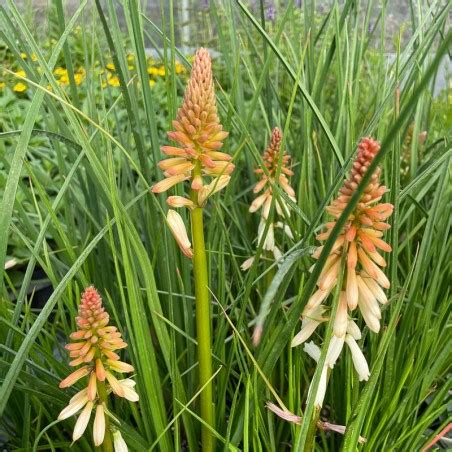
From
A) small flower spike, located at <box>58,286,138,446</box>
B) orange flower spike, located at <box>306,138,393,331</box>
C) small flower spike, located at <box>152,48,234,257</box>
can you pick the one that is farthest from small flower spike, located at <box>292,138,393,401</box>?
small flower spike, located at <box>58,286,138,446</box>

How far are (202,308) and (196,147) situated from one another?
302 millimetres

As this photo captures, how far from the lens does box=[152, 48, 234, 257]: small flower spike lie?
1066 millimetres

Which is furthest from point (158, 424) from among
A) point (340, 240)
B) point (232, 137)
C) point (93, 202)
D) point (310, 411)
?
point (232, 137)

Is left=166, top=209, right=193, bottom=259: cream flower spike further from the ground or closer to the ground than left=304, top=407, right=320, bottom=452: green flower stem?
further from the ground

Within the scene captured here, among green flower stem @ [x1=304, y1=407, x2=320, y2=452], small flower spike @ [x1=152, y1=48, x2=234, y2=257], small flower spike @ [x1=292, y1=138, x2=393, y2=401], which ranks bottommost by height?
green flower stem @ [x1=304, y1=407, x2=320, y2=452]

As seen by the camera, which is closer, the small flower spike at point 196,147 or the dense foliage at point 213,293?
the small flower spike at point 196,147

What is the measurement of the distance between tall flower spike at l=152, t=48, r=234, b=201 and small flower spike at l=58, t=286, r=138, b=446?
0.23m

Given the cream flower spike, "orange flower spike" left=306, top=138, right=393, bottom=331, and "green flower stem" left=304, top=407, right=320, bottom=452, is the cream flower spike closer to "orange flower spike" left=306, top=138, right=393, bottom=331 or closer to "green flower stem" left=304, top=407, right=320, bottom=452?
"orange flower spike" left=306, top=138, right=393, bottom=331

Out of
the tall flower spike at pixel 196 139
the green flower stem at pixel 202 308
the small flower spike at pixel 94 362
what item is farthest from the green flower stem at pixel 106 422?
the tall flower spike at pixel 196 139

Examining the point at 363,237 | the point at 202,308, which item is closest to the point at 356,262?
the point at 363,237

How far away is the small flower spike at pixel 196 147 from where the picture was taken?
107 centimetres

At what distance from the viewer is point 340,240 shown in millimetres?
1040

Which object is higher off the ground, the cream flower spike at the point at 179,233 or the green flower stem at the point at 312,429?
the cream flower spike at the point at 179,233

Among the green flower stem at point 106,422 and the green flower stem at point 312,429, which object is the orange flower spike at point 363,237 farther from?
the green flower stem at point 106,422
